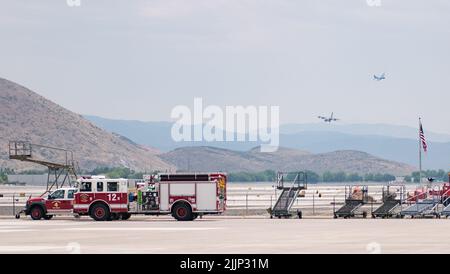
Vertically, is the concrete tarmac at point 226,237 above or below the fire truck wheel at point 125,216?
below

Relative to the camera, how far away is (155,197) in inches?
2608

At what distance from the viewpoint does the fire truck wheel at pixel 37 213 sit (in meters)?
68.7

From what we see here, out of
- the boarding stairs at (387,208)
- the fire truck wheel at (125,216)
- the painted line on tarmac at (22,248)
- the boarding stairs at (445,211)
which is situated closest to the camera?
the painted line on tarmac at (22,248)

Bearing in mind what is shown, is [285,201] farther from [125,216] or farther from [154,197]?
[125,216]

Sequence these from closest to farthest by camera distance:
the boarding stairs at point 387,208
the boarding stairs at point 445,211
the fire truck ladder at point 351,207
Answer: the boarding stairs at point 445,211 < the boarding stairs at point 387,208 < the fire truck ladder at point 351,207

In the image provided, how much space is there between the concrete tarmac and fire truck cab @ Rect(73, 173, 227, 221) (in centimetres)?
244

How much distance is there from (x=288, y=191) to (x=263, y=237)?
994 inches

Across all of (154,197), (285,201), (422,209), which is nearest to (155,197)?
(154,197)

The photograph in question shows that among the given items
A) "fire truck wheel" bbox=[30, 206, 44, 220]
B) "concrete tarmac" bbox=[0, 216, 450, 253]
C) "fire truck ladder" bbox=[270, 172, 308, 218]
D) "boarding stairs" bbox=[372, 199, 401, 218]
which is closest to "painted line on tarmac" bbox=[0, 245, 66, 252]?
"concrete tarmac" bbox=[0, 216, 450, 253]

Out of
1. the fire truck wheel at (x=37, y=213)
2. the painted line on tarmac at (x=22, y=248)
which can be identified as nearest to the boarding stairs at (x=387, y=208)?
the fire truck wheel at (x=37, y=213)

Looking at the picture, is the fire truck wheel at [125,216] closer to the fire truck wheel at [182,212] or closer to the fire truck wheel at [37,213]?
the fire truck wheel at [182,212]

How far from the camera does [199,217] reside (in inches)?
2763
